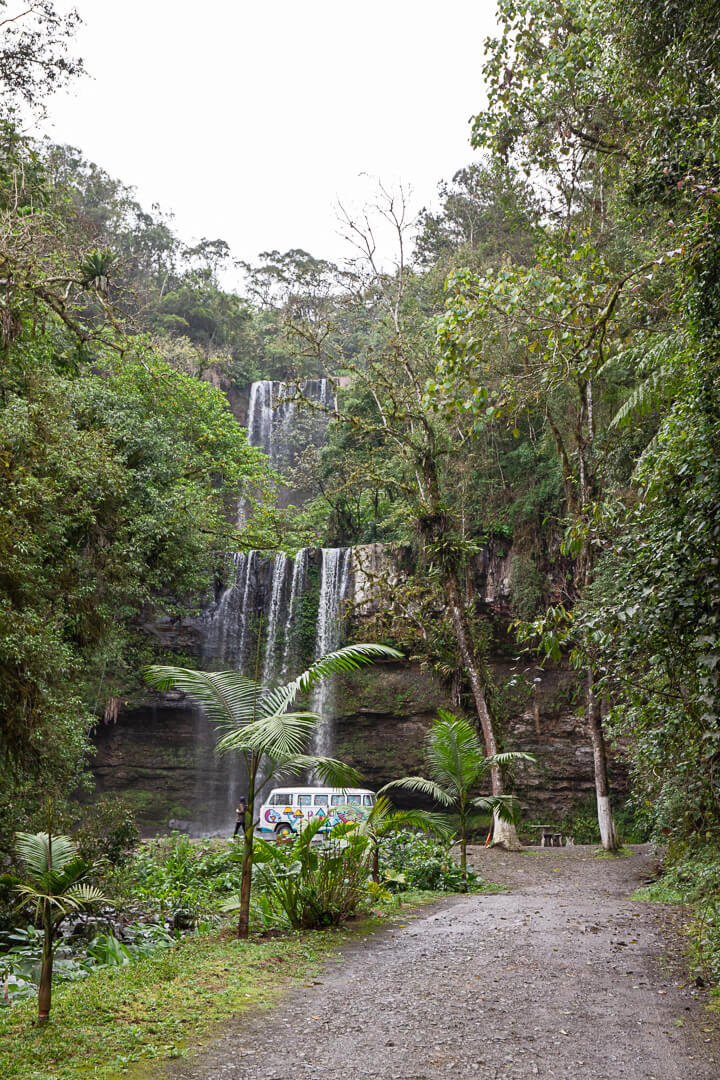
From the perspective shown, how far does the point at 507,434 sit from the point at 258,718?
1670 cm

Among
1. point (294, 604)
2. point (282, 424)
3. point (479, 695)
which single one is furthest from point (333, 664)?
point (282, 424)

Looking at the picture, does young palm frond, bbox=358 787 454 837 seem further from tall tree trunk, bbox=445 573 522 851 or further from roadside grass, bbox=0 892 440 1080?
tall tree trunk, bbox=445 573 522 851

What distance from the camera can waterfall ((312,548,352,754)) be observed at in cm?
2212

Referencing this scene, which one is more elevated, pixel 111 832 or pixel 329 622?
pixel 329 622

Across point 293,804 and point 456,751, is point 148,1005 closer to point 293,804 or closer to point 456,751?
point 456,751

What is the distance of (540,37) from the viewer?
451 inches

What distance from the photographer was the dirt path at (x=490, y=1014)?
3.35 metres

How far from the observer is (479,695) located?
15.3m

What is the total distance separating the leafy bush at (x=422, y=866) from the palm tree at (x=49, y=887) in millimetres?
5897

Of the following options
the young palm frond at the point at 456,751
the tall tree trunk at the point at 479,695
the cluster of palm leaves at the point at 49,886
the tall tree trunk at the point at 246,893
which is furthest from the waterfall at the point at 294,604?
the cluster of palm leaves at the point at 49,886

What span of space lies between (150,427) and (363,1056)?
13.8 metres

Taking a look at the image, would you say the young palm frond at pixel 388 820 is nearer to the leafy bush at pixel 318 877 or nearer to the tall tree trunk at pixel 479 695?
the leafy bush at pixel 318 877

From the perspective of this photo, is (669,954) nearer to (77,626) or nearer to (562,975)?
(562,975)

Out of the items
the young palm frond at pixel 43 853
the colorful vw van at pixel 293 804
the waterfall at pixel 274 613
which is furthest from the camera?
the waterfall at pixel 274 613
